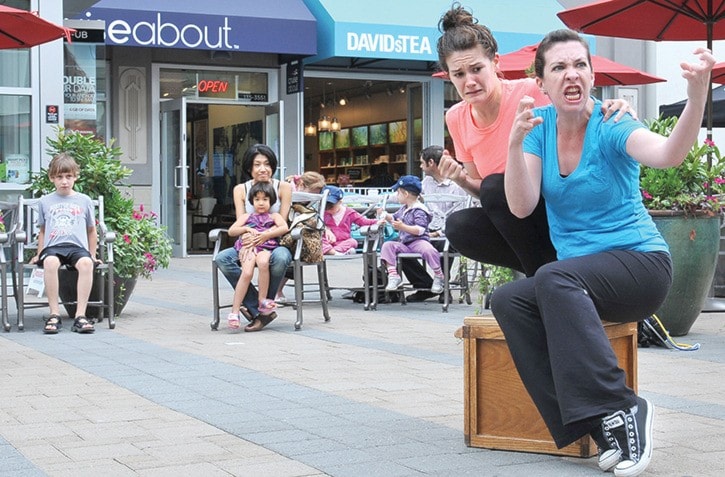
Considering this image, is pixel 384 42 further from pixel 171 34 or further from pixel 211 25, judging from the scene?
pixel 171 34

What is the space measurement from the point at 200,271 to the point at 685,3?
7.55m

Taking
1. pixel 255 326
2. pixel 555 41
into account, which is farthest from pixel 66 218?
pixel 555 41

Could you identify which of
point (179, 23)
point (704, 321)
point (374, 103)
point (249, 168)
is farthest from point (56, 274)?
point (374, 103)

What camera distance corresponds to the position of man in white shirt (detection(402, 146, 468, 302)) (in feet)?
34.0

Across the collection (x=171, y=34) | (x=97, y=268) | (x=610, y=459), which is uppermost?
(x=171, y=34)

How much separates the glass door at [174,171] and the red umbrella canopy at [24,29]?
7.11 meters

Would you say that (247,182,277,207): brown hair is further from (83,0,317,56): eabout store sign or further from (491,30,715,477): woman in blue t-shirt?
(83,0,317,56): eabout store sign

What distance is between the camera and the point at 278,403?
539 cm

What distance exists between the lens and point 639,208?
13.7 ft

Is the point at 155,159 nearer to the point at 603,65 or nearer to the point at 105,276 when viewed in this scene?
the point at 603,65

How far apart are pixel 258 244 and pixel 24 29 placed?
9.44 feet

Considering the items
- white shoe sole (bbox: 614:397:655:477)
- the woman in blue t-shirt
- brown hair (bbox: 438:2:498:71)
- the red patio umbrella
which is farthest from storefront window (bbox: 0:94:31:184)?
white shoe sole (bbox: 614:397:655:477)

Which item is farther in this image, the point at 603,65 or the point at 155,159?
the point at 155,159

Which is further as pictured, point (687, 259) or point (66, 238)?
point (66, 238)
